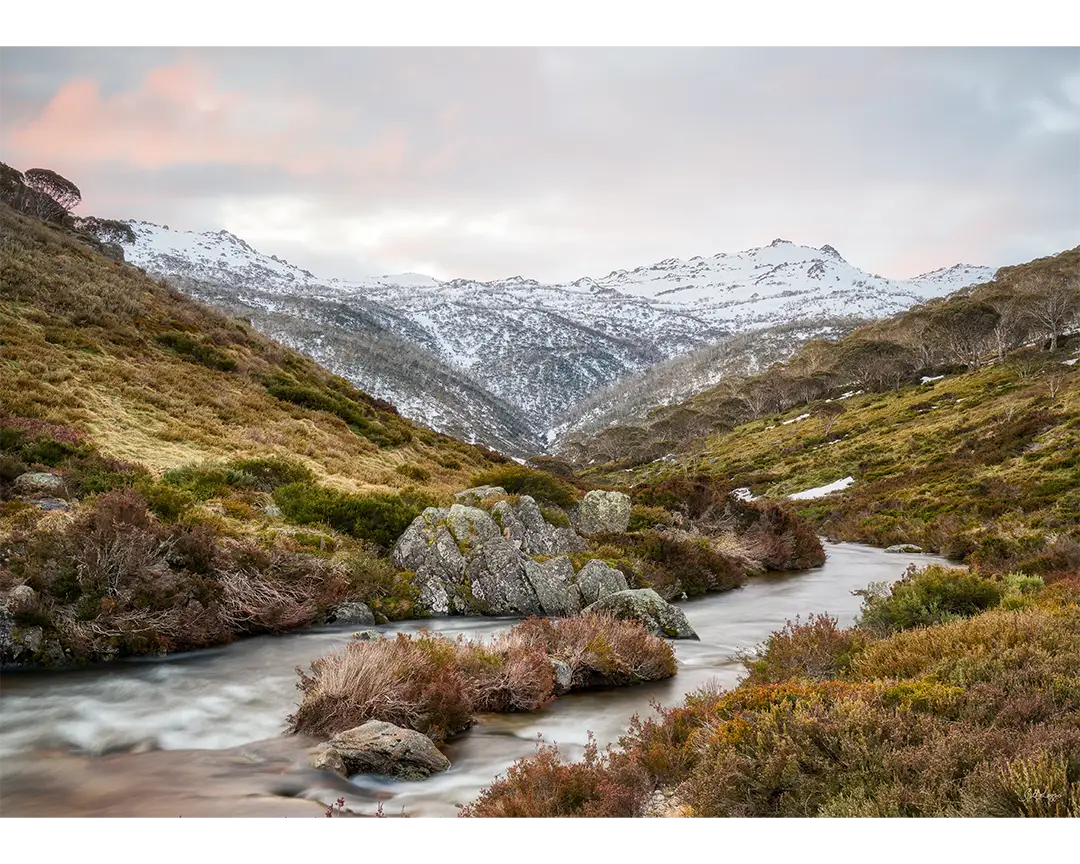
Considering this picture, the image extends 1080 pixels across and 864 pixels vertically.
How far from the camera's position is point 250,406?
2839 centimetres

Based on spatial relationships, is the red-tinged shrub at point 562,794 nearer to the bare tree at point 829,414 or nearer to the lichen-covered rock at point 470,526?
the lichen-covered rock at point 470,526

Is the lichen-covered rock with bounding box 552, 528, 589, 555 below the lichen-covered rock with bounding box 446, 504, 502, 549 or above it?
below

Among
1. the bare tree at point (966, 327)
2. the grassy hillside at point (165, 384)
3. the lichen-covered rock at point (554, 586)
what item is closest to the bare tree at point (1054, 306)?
the bare tree at point (966, 327)

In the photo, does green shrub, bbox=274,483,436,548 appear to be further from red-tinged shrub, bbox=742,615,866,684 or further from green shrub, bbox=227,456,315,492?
red-tinged shrub, bbox=742,615,866,684

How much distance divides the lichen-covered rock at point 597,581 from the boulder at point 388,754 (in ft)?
25.9

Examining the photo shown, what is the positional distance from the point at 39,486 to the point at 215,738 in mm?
8579

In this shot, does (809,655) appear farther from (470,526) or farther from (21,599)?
(21,599)

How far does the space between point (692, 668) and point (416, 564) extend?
650cm

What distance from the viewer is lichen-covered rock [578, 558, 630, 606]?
46.8 ft

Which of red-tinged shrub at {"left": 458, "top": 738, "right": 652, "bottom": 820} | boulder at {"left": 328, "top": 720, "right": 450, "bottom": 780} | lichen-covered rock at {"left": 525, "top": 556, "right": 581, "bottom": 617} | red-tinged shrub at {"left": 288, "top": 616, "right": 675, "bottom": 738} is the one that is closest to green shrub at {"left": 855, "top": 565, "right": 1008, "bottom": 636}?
red-tinged shrub at {"left": 288, "top": 616, "right": 675, "bottom": 738}

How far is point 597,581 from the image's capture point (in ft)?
47.7

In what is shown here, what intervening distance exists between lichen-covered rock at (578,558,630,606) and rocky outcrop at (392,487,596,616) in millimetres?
194
